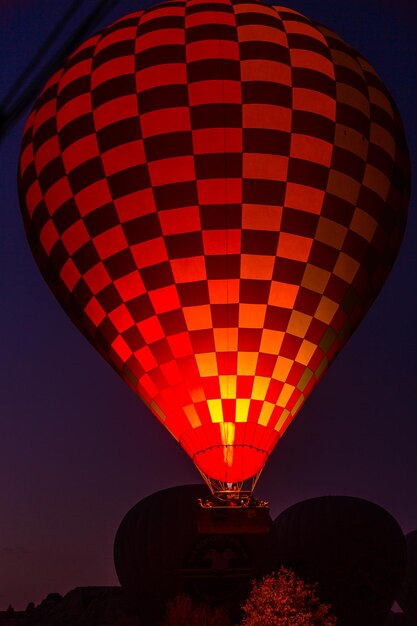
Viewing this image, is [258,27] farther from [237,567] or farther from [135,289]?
[237,567]

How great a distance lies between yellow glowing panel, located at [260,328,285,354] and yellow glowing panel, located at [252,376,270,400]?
34 cm

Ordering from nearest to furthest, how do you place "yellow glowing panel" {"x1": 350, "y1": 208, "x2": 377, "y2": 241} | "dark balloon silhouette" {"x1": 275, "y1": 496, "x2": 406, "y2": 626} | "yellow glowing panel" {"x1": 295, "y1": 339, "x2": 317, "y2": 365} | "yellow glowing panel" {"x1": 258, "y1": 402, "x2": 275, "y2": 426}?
1. "yellow glowing panel" {"x1": 258, "y1": 402, "x2": 275, "y2": 426}
2. "yellow glowing panel" {"x1": 295, "y1": 339, "x2": 317, "y2": 365}
3. "yellow glowing panel" {"x1": 350, "y1": 208, "x2": 377, "y2": 241}
4. "dark balloon silhouette" {"x1": 275, "y1": 496, "x2": 406, "y2": 626}

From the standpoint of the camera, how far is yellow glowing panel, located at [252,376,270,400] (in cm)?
1040

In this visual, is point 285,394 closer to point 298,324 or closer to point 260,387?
point 260,387

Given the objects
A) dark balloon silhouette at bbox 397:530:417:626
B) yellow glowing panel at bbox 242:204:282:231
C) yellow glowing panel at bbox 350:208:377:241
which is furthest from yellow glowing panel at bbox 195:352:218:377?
dark balloon silhouette at bbox 397:530:417:626

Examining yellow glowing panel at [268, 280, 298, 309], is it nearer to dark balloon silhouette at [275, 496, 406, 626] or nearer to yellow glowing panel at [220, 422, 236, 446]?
yellow glowing panel at [220, 422, 236, 446]

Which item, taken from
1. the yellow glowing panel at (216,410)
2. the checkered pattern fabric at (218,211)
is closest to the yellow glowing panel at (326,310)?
the checkered pattern fabric at (218,211)

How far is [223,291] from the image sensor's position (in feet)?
34.8

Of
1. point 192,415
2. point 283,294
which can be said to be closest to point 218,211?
point 283,294

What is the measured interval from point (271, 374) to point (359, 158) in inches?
119

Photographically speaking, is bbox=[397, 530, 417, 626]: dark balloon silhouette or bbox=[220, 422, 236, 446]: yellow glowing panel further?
bbox=[397, 530, 417, 626]: dark balloon silhouette

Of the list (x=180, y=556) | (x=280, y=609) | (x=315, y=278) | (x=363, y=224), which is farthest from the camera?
(x=180, y=556)

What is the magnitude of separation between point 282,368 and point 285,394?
31 centimetres

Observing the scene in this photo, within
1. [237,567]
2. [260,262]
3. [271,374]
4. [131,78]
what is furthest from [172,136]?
[237,567]
